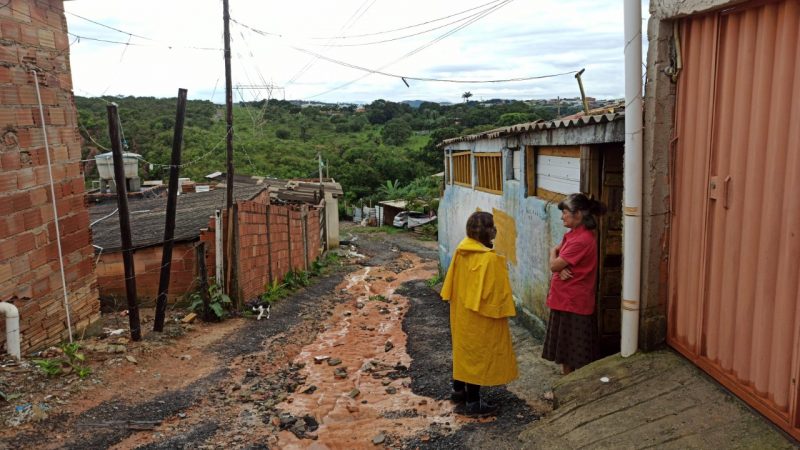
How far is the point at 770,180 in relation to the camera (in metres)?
2.69

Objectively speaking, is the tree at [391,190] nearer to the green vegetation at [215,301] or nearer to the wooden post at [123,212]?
the green vegetation at [215,301]

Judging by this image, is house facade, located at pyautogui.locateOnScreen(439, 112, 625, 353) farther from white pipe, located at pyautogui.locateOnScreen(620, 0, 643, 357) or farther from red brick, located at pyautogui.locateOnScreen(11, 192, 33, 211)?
red brick, located at pyautogui.locateOnScreen(11, 192, 33, 211)

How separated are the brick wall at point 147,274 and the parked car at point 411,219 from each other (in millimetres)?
19933

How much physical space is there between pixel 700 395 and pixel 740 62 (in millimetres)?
1811

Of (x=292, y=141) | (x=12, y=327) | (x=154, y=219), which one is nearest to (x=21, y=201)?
(x=12, y=327)

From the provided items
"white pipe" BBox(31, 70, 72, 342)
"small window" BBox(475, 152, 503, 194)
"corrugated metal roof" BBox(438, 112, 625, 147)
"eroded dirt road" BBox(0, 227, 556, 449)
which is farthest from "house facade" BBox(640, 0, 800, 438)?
"white pipe" BBox(31, 70, 72, 342)

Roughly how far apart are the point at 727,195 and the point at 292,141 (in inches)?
1621

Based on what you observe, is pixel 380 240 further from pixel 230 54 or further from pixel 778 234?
pixel 778 234

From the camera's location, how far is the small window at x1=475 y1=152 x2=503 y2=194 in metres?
8.39

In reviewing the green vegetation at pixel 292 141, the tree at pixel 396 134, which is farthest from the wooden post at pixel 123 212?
the tree at pixel 396 134

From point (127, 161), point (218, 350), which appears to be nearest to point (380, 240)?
point (127, 161)

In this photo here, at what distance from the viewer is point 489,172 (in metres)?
8.95

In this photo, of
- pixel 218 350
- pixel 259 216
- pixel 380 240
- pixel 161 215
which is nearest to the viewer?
pixel 218 350

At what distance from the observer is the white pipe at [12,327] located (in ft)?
18.3
